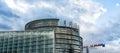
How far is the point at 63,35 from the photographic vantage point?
403 ft

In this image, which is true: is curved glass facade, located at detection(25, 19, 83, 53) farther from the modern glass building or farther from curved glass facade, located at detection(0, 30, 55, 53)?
curved glass facade, located at detection(0, 30, 55, 53)

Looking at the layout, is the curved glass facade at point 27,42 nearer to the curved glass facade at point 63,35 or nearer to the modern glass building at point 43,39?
the modern glass building at point 43,39

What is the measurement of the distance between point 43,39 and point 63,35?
1566cm

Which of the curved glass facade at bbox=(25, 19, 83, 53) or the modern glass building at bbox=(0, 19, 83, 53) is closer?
the modern glass building at bbox=(0, 19, 83, 53)

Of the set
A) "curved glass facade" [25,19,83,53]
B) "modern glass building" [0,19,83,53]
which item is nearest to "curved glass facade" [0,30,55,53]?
"modern glass building" [0,19,83,53]

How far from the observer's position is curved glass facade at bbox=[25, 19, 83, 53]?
12031cm

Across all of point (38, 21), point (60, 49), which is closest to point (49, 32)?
point (60, 49)

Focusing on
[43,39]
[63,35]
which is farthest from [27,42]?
[63,35]

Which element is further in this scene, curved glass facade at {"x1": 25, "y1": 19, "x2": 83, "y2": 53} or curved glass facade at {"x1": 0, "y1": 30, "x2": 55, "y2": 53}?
curved glass facade at {"x1": 25, "y1": 19, "x2": 83, "y2": 53}

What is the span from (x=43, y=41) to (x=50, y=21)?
20.9 meters

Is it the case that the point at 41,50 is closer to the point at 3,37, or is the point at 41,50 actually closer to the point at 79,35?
the point at 3,37

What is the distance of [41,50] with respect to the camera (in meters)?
109

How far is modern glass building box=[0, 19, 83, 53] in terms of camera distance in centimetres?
11000

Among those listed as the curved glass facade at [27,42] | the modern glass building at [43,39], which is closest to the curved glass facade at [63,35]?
the modern glass building at [43,39]
